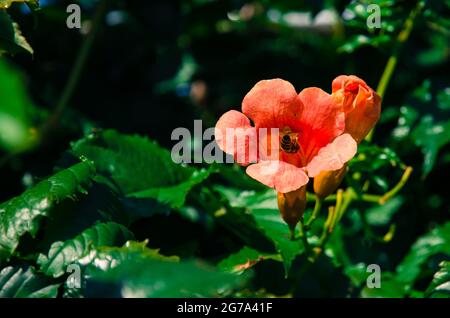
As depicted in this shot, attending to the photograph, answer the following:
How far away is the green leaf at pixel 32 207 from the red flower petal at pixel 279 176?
54cm

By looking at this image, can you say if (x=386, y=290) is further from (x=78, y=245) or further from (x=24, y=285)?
(x=24, y=285)

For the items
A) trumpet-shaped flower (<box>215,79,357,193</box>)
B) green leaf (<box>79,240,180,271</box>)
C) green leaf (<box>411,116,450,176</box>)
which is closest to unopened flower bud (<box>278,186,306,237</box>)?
trumpet-shaped flower (<box>215,79,357,193</box>)

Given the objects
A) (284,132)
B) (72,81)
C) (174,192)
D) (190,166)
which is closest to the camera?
(284,132)

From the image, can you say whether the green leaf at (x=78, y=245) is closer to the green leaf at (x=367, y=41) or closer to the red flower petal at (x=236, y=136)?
the red flower petal at (x=236, y=136)

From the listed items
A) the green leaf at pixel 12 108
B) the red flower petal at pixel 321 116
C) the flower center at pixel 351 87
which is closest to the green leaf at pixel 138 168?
the red flower petal at pixel 321 116

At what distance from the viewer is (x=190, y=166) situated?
7.88 ft

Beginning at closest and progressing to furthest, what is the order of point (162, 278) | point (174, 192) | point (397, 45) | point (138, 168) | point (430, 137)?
point (162, 278) → point (174, 192) → point (138, 168) → point (430, 137) → point (397, 45)

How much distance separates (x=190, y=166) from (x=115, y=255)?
0.94 metres

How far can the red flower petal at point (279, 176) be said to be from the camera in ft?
5.20

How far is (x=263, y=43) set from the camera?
12.9ft

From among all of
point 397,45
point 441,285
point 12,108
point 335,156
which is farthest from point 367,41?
point 12,108

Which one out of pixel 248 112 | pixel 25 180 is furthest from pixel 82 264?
pixel 25 180

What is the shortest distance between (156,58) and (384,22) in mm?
1776
